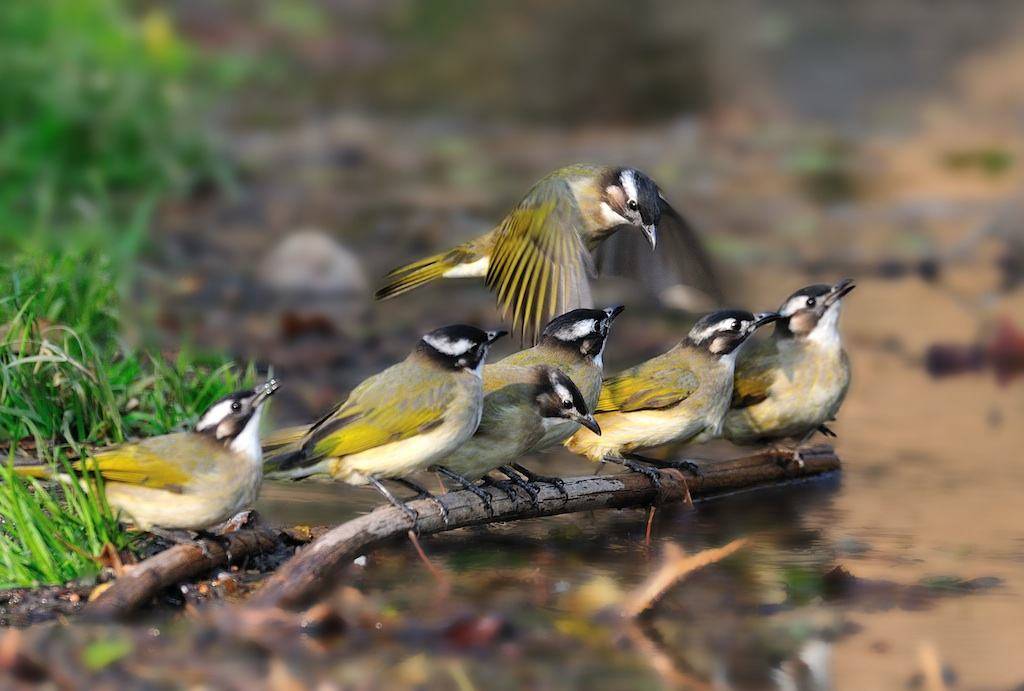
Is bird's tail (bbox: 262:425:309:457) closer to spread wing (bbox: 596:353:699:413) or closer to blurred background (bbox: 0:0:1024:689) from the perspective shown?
blurred background (bbox: 0:0:1024:689)

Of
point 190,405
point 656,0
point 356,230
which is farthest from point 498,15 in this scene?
point 190,405

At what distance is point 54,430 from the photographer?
7.42 metres

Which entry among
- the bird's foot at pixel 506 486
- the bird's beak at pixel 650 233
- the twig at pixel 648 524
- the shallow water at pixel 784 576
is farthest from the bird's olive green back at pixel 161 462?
the bird's beak at pixel 650 233

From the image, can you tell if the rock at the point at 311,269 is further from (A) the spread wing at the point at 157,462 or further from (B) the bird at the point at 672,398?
(A) the spread wing at the point at 157,462

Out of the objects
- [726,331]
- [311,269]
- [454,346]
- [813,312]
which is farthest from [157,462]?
[311,269]

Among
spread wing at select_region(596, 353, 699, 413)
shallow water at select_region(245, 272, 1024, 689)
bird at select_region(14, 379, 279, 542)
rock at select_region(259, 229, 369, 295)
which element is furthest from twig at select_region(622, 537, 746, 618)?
rock at select_region(259, 229, 369, 295)

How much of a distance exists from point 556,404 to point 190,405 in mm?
2086

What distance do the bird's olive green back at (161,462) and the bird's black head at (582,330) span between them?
6.30 feet

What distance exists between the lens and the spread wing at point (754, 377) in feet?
27.7

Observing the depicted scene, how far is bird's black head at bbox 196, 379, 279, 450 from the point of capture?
6312mm

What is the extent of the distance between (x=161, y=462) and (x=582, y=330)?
7.15 ft

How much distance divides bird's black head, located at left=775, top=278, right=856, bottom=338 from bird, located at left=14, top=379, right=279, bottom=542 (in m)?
3.34

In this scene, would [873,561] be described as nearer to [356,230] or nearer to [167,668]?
[167,668]

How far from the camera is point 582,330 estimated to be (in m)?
7.61
